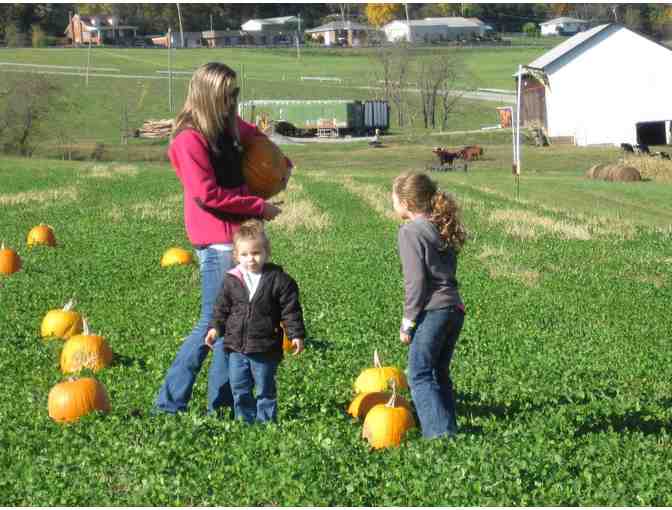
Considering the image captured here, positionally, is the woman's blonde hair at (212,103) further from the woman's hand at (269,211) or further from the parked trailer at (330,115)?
the parked trailer at (330,115)

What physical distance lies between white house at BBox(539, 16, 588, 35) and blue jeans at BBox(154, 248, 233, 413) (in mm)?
144852

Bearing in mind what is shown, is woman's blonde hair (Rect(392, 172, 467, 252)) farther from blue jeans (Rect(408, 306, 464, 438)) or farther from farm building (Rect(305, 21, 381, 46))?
farm building (Rect(305, 21, 381, 46))

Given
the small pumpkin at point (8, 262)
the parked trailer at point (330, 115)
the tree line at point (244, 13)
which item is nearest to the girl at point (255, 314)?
the small pumpkin at point (8, 262)

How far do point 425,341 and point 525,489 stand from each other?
1355 millimetres

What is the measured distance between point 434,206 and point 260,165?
1326 millimetres

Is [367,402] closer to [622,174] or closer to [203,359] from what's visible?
[203,359]

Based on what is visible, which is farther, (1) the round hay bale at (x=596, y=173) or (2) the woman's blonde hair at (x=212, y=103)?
(1) the round hay bale at (x=596, y=173)

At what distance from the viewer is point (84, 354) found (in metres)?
10.3

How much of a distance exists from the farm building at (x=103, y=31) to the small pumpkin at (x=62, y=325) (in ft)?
442

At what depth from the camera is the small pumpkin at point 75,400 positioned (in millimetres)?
8438

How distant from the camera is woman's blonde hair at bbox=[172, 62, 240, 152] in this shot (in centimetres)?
786

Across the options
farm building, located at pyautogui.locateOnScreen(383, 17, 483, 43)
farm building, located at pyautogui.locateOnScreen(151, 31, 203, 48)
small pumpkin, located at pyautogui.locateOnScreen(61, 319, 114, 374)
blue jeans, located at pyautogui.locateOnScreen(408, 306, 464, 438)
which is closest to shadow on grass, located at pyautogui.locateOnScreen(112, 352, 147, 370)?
small pumpkin, located at pyautogui.locateOnScreen(61, 319, 114, 374)

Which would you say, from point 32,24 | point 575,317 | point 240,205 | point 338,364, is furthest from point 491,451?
point 32,24

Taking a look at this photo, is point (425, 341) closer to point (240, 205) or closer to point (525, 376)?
point (240, 205)
